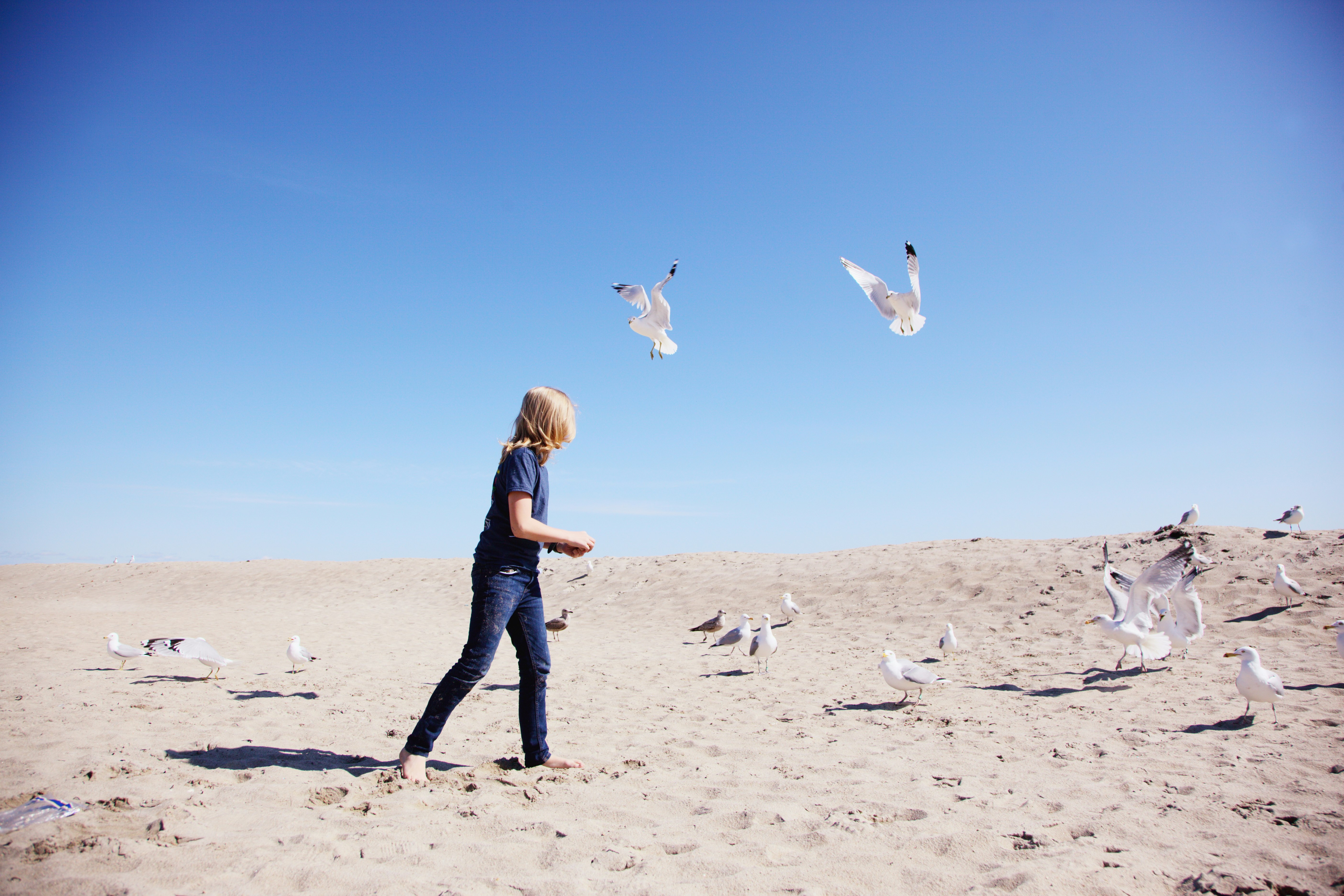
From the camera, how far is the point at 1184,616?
7848 millimetres

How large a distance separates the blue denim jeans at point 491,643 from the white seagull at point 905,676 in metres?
3.70

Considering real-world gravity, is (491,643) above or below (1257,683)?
above

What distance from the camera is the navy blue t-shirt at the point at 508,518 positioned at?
11.8 feet

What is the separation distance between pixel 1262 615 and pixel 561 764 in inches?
438

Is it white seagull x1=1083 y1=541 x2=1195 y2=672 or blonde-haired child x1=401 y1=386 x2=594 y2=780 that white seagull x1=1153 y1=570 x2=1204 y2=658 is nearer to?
white seagull x1=1083 y1=541 x2=1195 y2=672

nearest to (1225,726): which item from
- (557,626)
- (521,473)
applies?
(521,473)

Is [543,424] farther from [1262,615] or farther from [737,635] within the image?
[1262,615]

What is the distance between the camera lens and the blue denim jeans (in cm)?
357

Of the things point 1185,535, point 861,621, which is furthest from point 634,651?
point 1185,535

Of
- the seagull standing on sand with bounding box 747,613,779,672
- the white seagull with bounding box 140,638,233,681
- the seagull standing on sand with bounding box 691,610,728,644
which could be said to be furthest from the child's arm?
the seagull standing on sand with bounding box 691,610,728,644

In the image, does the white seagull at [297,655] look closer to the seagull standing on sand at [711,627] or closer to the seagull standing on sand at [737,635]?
the seagull standing on sand at [737,635]

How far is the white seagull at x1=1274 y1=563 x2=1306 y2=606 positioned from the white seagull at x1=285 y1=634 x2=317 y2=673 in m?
13.7

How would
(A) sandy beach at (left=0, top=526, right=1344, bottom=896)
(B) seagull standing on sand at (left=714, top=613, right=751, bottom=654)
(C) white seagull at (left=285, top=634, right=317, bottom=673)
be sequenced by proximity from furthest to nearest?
(B) seagull standing on sand at (left=714, top=613, right=751, bottom=654)
(C) white seagull at (left=285, top=634, right=317, bottom=673)
(A) sandy beach at (left=0, top=526, right=1344, bottom=896)

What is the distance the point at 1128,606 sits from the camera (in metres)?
7.55
